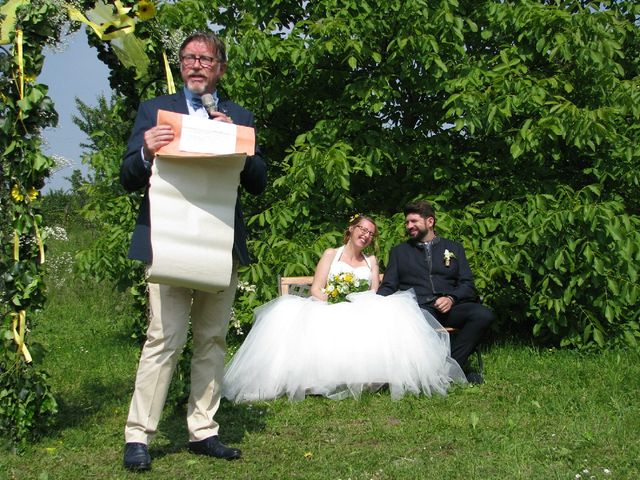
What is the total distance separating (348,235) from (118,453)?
319 centimetres

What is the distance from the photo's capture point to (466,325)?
21.8 feet

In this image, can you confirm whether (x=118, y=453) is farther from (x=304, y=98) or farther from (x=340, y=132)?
(x=304, y=98)

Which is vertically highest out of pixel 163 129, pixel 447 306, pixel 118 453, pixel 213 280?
pixel 163 129

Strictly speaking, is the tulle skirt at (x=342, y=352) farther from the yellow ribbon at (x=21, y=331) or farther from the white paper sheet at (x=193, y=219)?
the white paper sheet at (x=193, y=219)

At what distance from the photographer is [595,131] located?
22.3 feet

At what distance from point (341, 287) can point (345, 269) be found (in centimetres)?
25

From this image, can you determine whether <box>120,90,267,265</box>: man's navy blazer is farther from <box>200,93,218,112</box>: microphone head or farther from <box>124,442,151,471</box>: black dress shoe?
<box>124,442,151,471</box>: black dress shoe

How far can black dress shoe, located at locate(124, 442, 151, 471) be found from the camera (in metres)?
4.11

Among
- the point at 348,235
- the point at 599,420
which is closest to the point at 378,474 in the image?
the point at 599,420

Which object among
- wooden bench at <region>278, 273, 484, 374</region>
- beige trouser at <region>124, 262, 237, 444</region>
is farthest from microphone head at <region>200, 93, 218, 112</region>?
wooden bench at <region>278, 273, 484, 374</region>

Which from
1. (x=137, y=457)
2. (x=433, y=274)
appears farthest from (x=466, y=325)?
(x=137, y=457)

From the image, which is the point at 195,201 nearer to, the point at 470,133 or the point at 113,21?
the point at 113,21

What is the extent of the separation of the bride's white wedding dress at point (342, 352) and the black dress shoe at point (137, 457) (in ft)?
5.74

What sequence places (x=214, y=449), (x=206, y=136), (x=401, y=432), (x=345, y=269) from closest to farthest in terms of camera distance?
(x=206, y=136), (x=214, y=449), (x=401, y=432), (x=345, y=269)
